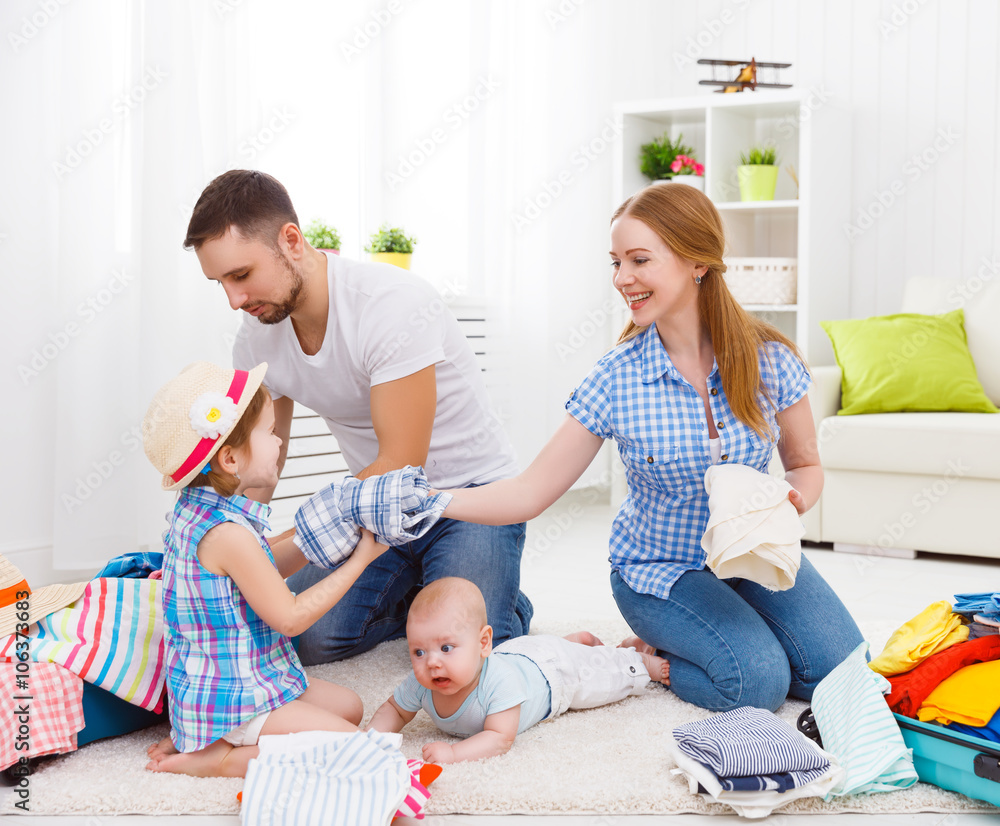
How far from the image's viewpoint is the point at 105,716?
5.07 ft

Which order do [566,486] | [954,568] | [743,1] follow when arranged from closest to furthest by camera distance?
1. [566,486]
2. [954,568]
3. [743,1]

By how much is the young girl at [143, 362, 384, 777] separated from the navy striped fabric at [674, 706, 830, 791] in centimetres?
49

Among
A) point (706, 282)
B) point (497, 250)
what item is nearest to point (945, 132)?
point (497, 250)

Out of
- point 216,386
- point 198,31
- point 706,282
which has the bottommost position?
point 216,386

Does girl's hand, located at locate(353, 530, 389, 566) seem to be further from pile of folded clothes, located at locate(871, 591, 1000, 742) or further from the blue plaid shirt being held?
pile of folded clothes, located at locate(871, 591, 1000, 742)

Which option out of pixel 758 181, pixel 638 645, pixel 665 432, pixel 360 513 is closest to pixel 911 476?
pixel 758 181

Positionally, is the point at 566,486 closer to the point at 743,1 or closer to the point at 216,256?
the point at 216,256

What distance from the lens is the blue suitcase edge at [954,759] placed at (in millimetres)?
1277

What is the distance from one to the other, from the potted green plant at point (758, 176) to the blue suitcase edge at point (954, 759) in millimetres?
2655

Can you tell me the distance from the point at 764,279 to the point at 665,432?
2.15 m

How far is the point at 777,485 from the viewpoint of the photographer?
160 cm

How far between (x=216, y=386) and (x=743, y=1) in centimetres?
355

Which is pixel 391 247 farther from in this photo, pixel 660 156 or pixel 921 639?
pixel 921 639

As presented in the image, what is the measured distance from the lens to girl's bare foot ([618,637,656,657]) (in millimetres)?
1843
